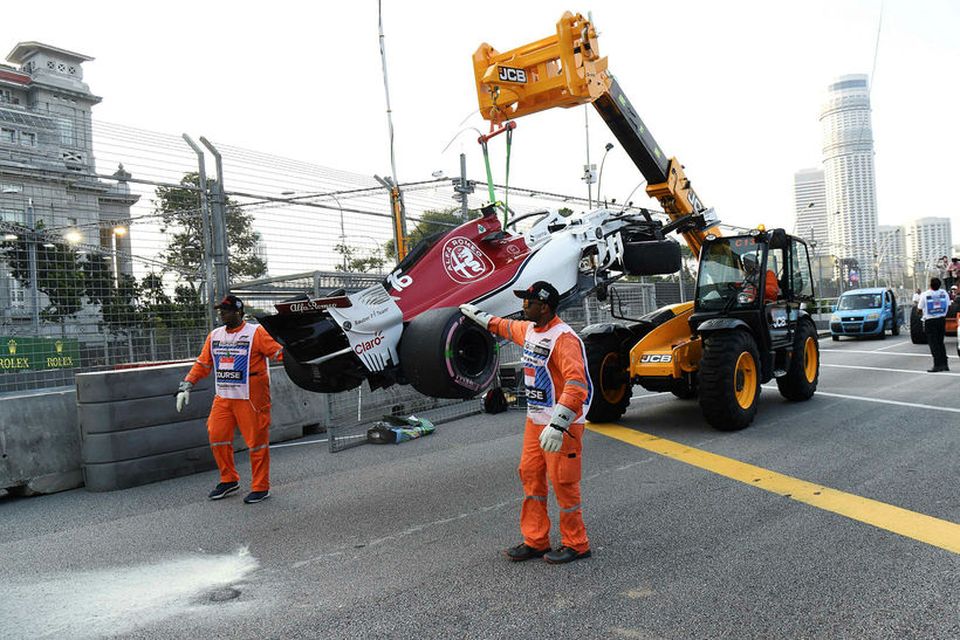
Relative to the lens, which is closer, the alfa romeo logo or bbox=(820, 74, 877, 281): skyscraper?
the alfa romeo logo

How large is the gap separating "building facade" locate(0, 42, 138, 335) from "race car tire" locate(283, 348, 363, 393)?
3785 mm

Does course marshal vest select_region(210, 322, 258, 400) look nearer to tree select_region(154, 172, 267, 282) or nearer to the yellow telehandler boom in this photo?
tree select_region(154, 172, 267, 282)

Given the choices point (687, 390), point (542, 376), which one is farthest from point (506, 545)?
point (687, 390)

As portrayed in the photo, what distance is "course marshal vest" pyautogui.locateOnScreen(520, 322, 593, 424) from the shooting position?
13.1 feet

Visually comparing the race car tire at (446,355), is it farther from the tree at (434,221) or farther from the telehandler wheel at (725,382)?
the tree at (434,221)

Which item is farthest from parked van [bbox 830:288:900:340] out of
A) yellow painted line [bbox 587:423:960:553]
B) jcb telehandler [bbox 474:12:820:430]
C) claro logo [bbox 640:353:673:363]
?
yellow painted line [bbox 587:423:960:553]

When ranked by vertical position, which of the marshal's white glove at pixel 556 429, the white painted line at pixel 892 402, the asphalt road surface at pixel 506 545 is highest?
the marshal's white glove at pixel 556 429

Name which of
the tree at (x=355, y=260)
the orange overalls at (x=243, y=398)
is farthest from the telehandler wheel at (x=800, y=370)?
the orange overalls at (x=243, y=398)

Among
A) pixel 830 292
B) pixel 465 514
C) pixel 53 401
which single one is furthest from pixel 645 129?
pixel 830 292

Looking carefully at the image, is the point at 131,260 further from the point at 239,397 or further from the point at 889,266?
the point at 889,266

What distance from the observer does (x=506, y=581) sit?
360 cm

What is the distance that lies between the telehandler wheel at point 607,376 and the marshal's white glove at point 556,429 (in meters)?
4.05

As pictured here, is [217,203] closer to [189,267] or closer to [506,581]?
[189,267]

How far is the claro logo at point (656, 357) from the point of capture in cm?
737
